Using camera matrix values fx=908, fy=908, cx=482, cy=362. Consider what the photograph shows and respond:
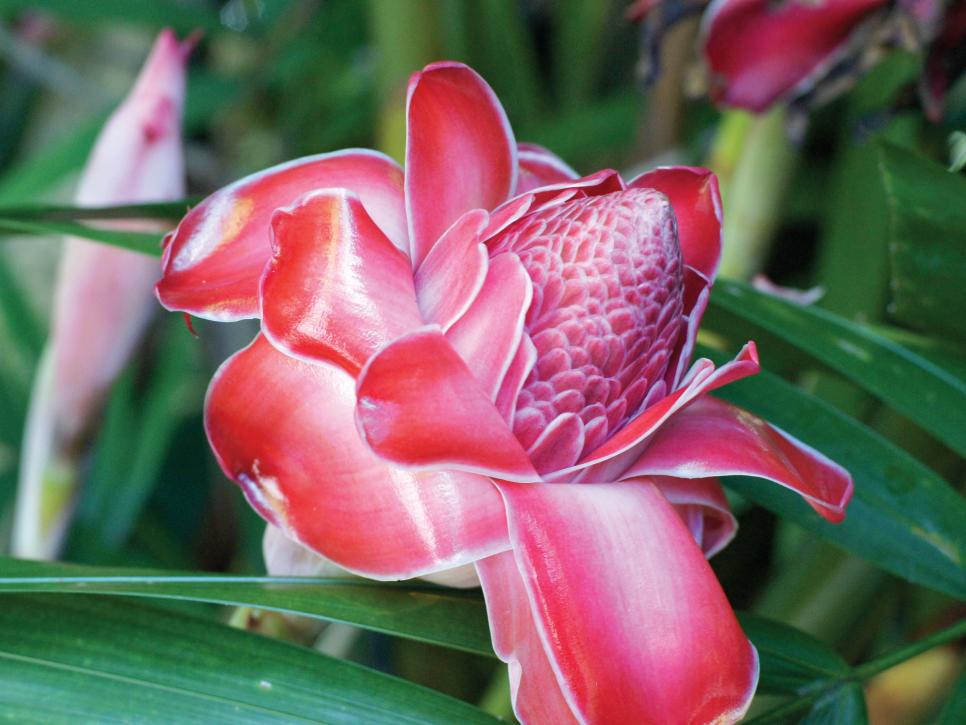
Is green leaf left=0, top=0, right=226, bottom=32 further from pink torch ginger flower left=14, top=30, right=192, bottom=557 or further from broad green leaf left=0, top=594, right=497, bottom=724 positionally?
broad green leaf left=0, top=594, right=497, bottom=724

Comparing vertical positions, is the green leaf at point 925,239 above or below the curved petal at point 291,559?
above

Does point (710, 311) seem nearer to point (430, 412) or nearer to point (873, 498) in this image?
point (873, 498)

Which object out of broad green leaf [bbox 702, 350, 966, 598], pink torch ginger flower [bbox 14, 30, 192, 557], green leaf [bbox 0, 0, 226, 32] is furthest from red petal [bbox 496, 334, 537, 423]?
green leaf [bbox 0, 0, 226, 32]

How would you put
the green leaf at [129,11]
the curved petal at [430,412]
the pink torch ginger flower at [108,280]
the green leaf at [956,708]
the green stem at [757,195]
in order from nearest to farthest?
the curved petal at [430,412]
the green leaf at [956,708]
the pink torch ginger flower at [108,280]
the green stem at [757,195]
the green leaf at [129,11]

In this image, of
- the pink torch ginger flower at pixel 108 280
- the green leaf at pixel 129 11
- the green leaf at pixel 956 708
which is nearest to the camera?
the green leaf at pixel 956 708

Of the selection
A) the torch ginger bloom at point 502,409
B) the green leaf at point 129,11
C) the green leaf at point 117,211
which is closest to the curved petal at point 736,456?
the torch ginger bloom at point 502,409

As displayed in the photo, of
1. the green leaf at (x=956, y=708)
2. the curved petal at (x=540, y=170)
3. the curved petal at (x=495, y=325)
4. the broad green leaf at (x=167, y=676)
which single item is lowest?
the green leaf at (x=956, y=708)

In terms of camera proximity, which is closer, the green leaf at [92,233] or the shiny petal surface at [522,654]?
the shiny petal surface at [522,654]

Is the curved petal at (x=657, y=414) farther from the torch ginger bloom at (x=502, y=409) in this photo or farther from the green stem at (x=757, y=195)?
the green stem at (x=757, y=195)
